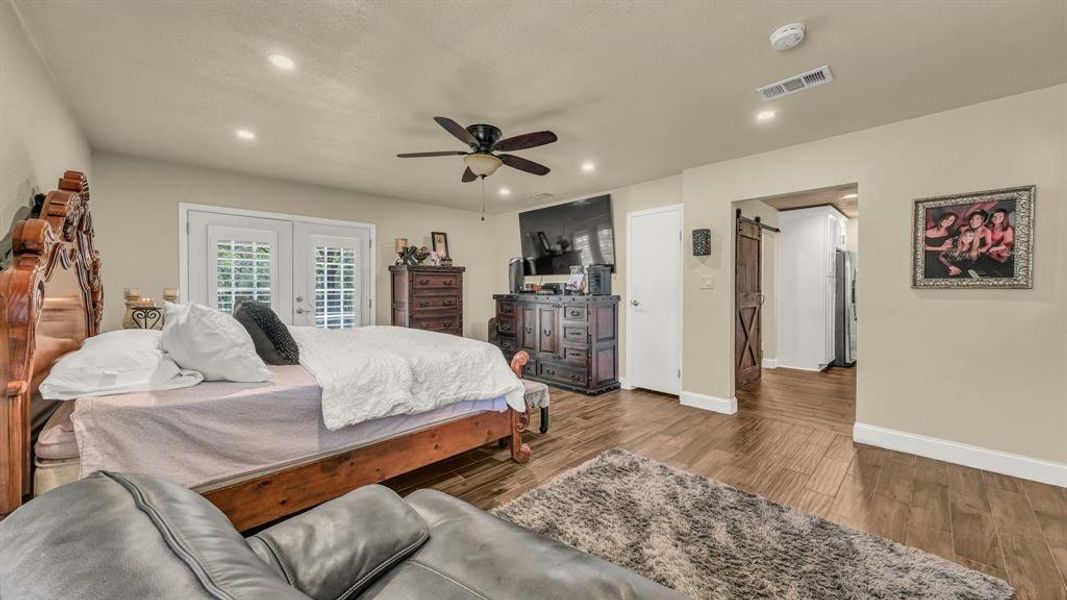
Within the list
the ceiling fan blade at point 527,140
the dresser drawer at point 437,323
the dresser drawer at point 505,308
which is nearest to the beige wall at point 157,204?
the dresser drawer at point 437,323

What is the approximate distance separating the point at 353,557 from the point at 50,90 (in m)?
3.23

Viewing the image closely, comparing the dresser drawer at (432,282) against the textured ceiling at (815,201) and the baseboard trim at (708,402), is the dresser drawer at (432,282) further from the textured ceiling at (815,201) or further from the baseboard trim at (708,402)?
the textured ceiling at (815,201)

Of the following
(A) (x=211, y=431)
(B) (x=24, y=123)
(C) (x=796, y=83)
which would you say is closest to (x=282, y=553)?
(A) (x=211, y=431)

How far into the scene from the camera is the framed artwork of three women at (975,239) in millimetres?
2676

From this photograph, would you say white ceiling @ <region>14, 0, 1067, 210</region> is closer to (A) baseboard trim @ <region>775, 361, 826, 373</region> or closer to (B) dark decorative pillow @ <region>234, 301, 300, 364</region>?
(B) dark decorative pillow @ <region>234, 301, 300, 364</region>

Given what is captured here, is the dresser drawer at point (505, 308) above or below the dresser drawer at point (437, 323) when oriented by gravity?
above

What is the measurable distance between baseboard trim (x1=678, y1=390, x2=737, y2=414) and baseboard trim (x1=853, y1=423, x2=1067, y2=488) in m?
0.99

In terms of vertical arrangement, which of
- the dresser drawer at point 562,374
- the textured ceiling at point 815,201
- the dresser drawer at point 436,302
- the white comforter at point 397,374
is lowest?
the dresser drawer at point 562,374

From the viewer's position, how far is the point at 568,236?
18.5ft

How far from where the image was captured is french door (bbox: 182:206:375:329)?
4207 mm

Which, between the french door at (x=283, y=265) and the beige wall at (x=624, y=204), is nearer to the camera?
the french door at (x=283, y=265)

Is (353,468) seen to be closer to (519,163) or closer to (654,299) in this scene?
(519,163)

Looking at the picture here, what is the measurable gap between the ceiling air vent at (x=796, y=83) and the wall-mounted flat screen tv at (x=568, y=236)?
8.71 feet

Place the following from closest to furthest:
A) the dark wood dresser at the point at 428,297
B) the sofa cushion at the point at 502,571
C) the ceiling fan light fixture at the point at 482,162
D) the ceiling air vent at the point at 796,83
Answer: the sofa cushion at the point at 502,571
the ceiling air vent at the point at 796,83
the ceiling fan light fixture at the point at 482,162
the dark wood dresser at the point at 428,297
